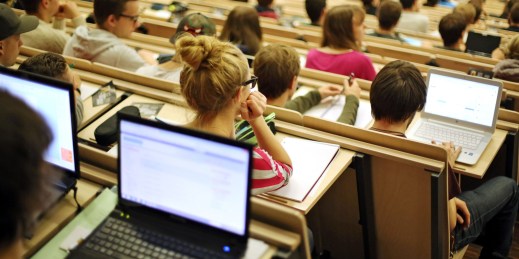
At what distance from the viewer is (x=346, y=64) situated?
3695 millimetres

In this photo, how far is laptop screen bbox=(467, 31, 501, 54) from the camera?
15.9ft

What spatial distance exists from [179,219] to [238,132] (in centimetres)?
77

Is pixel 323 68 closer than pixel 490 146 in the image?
No

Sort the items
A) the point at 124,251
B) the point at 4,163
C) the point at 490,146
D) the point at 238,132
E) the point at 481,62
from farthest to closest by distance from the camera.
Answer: the point at 481,62 → the point at 490,146 → the point at 238,132 → the point at 124,251 → the point at 4,163

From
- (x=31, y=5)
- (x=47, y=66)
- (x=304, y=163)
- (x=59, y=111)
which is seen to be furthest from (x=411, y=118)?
(x=31, y=5)

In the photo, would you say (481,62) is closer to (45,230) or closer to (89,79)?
(89,79)

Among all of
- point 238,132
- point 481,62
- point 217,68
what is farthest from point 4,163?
point 481,62

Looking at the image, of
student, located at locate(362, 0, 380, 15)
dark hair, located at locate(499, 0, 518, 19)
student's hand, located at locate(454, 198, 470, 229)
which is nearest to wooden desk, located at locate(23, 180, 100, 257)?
student's hand, located at locate(454, 198, 470, 229)

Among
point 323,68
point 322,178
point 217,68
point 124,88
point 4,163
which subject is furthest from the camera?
point 323,68

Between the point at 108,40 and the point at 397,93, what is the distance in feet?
6.46

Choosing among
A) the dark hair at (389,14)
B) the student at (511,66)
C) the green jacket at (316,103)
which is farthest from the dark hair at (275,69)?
the dark hair at (389,14)

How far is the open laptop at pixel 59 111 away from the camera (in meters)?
1.87

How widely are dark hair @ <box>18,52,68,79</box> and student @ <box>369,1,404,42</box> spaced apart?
10.4 feet

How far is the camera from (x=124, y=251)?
1.64 meters
